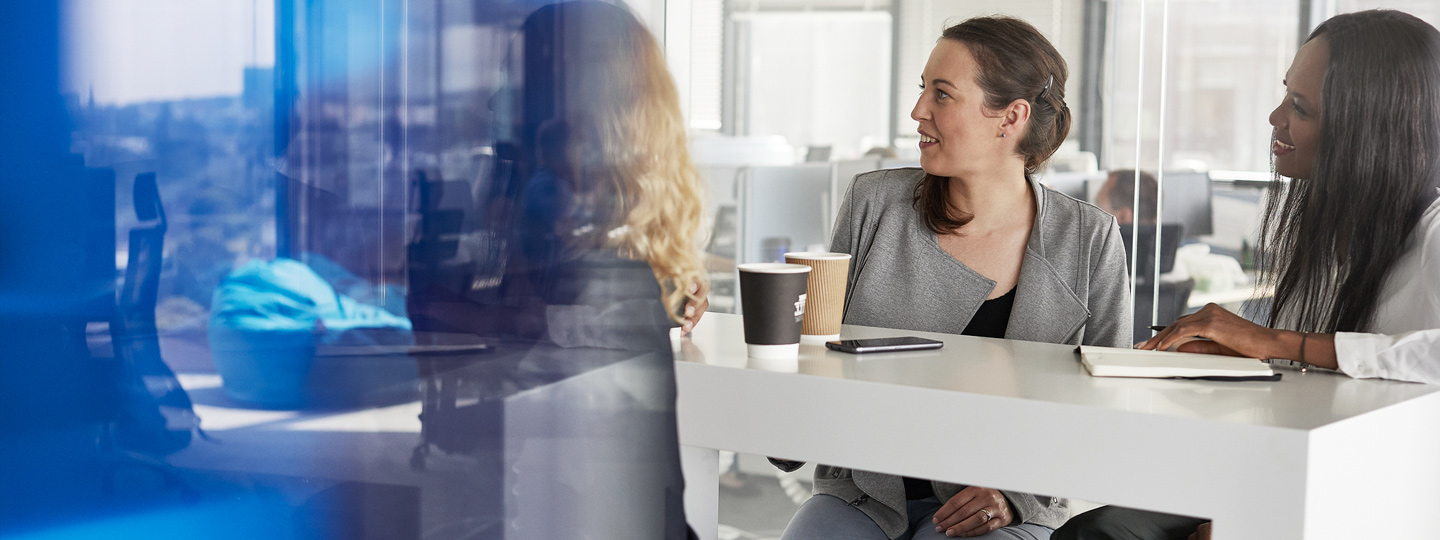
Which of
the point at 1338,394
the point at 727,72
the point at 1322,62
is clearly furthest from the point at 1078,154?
the point at 1338,394

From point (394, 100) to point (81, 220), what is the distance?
0.34 ft

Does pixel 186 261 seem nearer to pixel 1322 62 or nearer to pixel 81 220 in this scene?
pixel 81 220

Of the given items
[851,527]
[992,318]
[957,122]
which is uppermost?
[957,122]

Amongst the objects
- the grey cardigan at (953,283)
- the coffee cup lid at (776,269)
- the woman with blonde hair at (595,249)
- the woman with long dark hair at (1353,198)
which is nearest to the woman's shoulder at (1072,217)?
the grey cardigan at (953,283)

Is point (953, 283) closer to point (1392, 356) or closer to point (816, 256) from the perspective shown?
point (816, 256)

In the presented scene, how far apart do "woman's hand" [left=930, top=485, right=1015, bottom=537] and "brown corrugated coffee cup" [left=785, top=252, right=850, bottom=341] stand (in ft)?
1.08

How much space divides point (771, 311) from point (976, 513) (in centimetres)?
48

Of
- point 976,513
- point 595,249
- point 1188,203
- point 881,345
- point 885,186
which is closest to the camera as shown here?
point 595,249

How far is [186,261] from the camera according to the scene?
32 centimetres

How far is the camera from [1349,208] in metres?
1.22

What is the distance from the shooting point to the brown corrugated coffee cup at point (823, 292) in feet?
3.59

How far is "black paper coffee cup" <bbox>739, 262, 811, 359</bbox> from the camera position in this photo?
3.23 feet

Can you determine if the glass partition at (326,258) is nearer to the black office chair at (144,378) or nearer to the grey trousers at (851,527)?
the black office chair at (144,378)

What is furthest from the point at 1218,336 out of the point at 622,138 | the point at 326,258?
the point at 326,258
